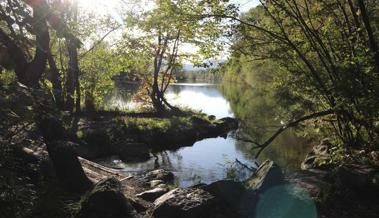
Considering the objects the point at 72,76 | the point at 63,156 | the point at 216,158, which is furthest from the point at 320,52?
the point at 72,76

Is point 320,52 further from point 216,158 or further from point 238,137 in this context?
point 216,158

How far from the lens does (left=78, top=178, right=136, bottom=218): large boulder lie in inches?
290

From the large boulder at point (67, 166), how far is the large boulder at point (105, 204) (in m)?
1.24

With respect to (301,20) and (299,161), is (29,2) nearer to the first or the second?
(301,20)

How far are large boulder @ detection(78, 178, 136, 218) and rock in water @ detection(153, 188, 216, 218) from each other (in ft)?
1.90

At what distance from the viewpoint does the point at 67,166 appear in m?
8.77

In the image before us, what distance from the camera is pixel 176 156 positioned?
64.3 feet

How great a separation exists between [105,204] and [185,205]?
1.50 meters

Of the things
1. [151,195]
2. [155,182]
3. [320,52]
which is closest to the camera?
[320,52]

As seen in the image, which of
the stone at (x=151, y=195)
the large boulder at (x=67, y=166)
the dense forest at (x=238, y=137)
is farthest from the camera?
the stone at (x=151, y=195)

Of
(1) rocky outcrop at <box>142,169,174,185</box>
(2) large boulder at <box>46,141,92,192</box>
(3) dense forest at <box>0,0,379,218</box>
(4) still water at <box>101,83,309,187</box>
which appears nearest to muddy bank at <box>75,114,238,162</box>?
(4) still water at <box>101,83,309,187</box>

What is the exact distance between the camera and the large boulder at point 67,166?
8.44 m

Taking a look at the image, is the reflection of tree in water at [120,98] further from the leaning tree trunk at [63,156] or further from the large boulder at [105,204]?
the large boulder at [105,204]

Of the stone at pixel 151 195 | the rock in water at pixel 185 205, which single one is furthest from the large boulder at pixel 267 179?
the stone at pixel 151 195
